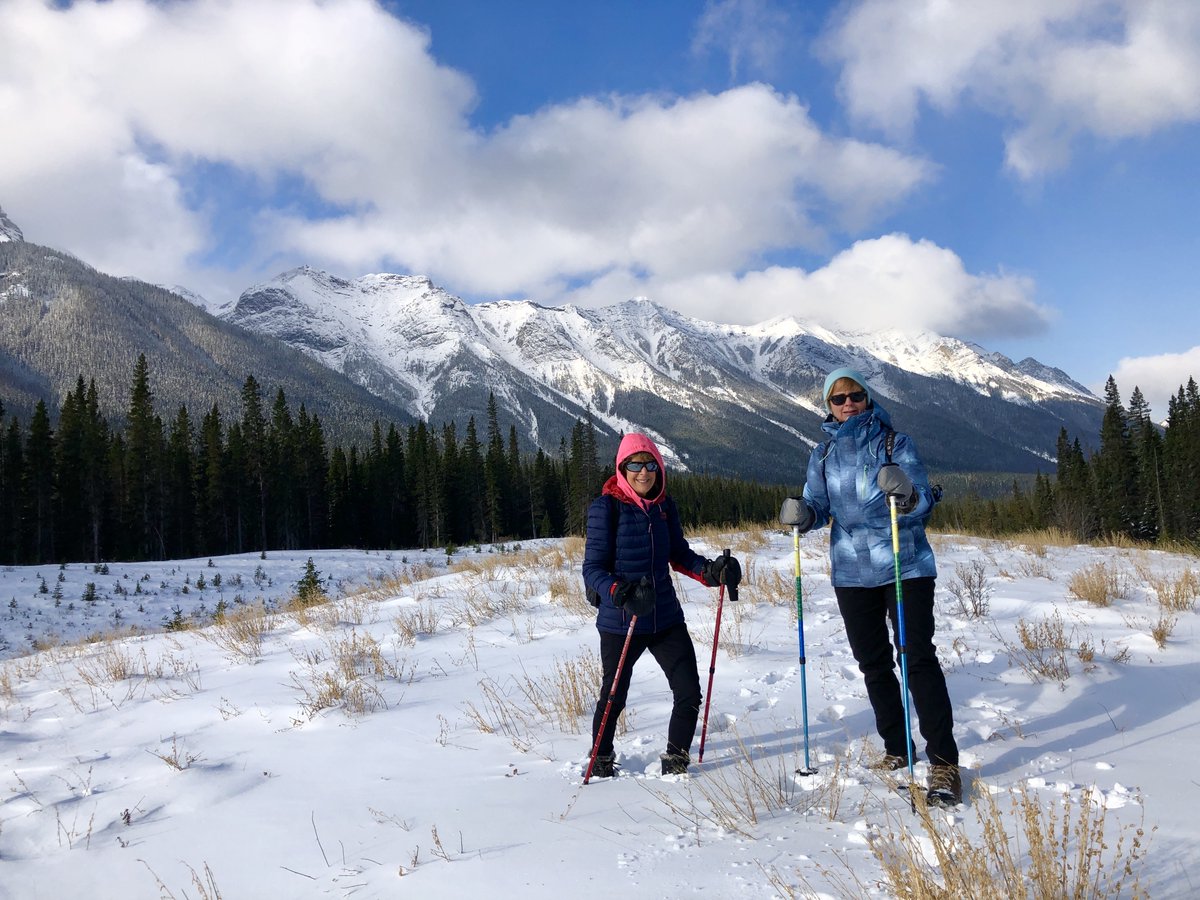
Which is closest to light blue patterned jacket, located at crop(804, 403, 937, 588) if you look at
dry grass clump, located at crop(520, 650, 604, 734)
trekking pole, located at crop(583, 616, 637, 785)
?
trekking pole, located at crop(583, 616, 637, 785)

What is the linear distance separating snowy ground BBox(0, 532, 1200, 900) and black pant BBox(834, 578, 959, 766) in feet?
0.82

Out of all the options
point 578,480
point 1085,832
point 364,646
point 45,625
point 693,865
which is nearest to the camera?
point 1085,832

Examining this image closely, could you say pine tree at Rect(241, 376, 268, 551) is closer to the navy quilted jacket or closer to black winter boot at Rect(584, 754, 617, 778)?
the navy quilted jacket

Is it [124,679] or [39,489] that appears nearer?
[124,679]

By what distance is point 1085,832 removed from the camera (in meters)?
2.24

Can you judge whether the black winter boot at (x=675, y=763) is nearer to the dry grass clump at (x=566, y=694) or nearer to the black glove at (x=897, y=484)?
the dry grass clump at (x=566, y=694)

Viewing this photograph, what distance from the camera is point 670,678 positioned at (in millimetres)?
4078

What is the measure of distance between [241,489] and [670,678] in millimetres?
56062

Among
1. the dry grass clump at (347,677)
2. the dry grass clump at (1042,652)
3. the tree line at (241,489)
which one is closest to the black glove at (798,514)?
the dry grass clump at (1042,652)

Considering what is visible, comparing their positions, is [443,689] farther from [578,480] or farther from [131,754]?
[578,480]

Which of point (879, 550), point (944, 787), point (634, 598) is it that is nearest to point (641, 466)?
point (634, 598)

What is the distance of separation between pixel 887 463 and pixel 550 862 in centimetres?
270

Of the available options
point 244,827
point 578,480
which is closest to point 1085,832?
point 244,827

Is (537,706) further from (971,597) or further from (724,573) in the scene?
(971,597)
